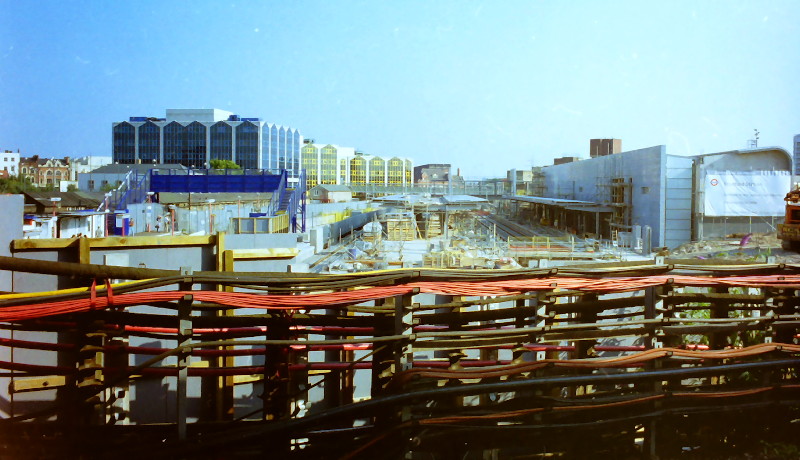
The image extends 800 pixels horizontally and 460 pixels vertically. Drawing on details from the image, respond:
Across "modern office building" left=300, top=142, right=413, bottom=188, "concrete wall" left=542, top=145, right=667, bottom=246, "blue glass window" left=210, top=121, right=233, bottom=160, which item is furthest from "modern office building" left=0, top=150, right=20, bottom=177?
"modern office building" left=300, top=142, right=413, bottom=188

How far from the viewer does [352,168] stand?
45.2 meters

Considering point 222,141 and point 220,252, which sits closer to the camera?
point 220,252

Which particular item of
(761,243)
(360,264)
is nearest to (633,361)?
(360,264)

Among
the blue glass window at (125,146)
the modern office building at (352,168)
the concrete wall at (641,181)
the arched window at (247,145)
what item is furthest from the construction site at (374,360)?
the modern office building at (352,168)

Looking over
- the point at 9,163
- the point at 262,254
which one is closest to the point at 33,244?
the point at 262,254

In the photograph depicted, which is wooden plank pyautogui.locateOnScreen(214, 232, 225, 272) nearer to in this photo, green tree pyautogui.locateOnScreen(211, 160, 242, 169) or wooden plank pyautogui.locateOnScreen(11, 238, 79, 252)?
wooden plank pyautogui.locateOnScreen(11, 238, 79, 252)

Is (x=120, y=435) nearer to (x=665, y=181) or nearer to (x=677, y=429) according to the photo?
(x=677, y=429)

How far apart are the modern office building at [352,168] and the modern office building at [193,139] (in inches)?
492

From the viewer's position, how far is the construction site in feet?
8.35

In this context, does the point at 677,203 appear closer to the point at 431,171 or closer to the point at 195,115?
the point at 195,115

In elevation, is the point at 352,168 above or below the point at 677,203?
above

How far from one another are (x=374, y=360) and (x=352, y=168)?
42569 millimetres

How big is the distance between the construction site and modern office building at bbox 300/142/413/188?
3706cm

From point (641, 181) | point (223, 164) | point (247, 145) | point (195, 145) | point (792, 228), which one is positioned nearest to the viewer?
point (792, 228)
